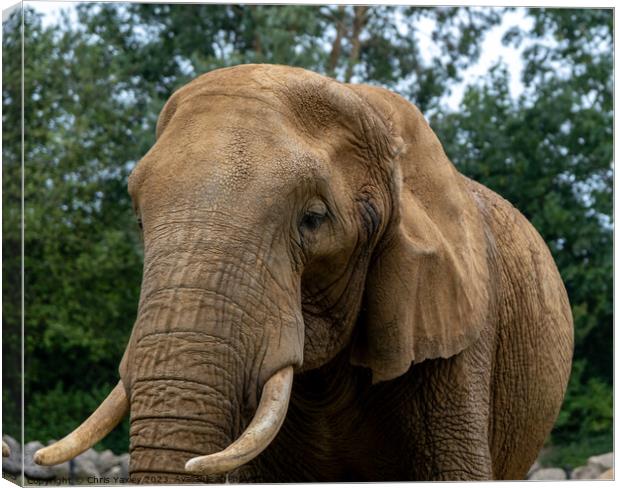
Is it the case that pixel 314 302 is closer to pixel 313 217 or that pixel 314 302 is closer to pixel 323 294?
pixel 323 294

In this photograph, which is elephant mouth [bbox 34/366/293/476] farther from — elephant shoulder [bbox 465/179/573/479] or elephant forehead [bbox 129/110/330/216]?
elephant shoulder [bbox 465/179/573/479]

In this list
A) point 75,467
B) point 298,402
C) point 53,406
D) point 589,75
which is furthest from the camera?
point 53,406

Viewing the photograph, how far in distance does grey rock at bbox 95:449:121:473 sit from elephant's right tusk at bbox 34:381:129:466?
418 cm

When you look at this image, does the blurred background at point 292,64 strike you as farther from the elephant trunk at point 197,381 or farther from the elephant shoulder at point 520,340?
the elephant trunk at point 197,381

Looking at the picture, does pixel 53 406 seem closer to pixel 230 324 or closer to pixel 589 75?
pixel 589 75

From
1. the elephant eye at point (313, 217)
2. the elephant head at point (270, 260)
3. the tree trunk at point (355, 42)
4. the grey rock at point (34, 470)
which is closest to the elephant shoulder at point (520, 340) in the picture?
the elephant head at point (270, 260)

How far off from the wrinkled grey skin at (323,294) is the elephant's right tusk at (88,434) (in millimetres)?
145

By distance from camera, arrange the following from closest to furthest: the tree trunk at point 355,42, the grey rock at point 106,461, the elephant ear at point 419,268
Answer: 1. the elephant ear at point 419,268
2. the grey rock at point 106,461
3. the tree trunk at point 355,42

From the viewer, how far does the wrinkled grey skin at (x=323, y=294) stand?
2.84 m

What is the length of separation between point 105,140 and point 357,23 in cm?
180

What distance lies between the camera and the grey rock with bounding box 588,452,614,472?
264 inches

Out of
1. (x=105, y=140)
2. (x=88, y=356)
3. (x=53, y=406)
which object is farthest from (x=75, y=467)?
(x=105, y=140)

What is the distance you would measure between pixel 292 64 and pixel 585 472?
130 inches

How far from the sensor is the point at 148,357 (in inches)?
111
